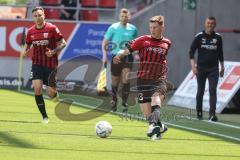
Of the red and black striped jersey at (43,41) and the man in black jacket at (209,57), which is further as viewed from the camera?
the man in black jacket at (209,57)

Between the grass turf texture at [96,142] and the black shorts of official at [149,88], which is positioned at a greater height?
the black shorts of official at [149,88]

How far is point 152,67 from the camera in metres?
14.3

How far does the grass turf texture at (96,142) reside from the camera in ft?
39.7

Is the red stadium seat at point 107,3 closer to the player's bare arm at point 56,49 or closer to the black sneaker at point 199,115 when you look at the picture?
the black sneaker at point 199,115

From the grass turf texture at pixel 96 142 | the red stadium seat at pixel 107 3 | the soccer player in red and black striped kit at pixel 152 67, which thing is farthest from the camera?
the red stadium seat at pixel 107 3

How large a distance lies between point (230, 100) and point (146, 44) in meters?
7.85

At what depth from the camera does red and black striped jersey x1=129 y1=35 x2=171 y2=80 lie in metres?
14.3

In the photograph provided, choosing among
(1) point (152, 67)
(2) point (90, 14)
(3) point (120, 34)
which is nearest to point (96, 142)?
(1) point (152, 67)

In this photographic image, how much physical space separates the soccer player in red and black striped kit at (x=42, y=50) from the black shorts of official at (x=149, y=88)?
9.07 feet

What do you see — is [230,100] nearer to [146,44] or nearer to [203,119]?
[203,119]

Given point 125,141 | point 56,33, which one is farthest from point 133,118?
point 125,141

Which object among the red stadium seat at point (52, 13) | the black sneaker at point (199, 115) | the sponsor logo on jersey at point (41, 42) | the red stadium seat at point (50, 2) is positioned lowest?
the black sneaker at point (199, 115)

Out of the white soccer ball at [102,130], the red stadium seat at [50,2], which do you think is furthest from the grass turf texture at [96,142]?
the red stadium seat at [50,2]

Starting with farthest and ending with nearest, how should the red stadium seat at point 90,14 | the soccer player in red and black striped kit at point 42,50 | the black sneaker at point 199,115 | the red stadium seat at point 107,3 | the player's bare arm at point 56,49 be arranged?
the red stadium seat at point 107,3 → the red stadium seat at point 90,14 → the black sneaker at point 199,115 → the soccer player in red and black striped kit at point 42,50 → the player's bare arm at point 56,49
